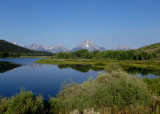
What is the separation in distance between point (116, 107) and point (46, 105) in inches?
199

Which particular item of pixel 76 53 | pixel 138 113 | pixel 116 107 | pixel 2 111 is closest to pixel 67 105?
pixel 116 107

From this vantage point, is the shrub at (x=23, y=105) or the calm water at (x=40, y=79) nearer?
the shrub at (x=23, y=105)

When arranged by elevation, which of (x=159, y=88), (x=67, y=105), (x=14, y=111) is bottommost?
(x=159, y=88)

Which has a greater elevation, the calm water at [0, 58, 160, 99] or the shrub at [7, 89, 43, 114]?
the shrub at [7, 89, 43, 114]

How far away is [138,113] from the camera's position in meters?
7.32

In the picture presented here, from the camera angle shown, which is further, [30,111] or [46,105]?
[46,105]

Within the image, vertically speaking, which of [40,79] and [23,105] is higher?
[23,105]

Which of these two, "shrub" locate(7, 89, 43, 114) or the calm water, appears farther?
the calm water

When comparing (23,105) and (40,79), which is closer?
(23,105)

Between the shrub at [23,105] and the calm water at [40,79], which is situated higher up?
the shrub at [23,105]

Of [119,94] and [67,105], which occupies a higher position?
[119,94]

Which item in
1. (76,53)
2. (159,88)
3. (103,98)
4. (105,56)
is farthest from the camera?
(76,53)

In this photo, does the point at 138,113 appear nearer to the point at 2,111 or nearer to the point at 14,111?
the point at 14,111

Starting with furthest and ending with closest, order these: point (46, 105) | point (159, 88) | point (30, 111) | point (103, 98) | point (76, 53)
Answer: point (76, 53) → point (159, 88) → point (46, 105) → point (103, 98) → point (30, 111)
